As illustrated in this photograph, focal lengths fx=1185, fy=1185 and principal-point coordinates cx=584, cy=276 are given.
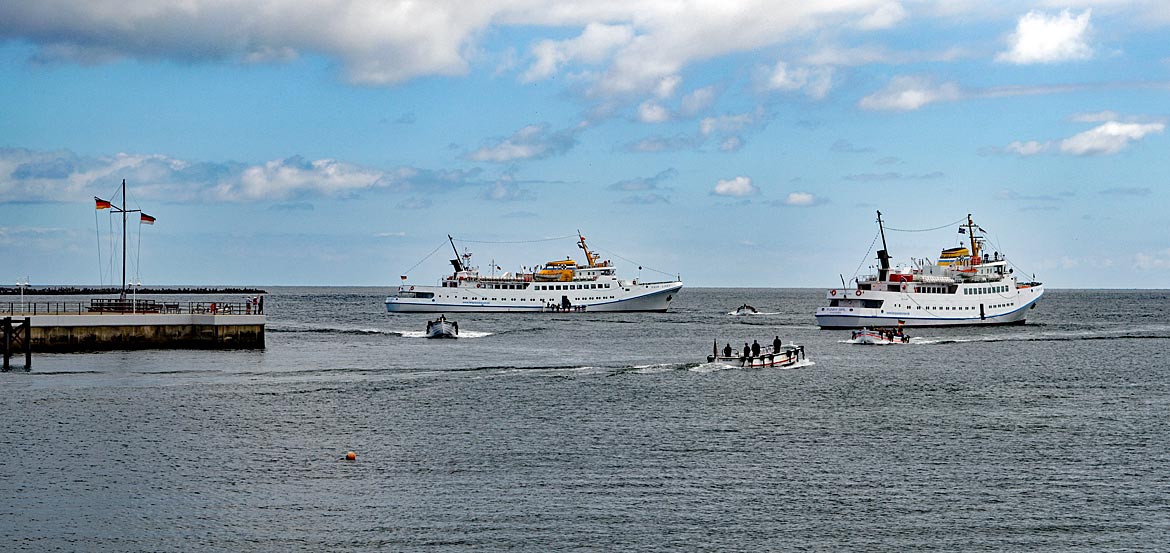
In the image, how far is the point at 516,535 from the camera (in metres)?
28.6

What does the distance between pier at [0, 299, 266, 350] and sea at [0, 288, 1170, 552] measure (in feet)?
3.87

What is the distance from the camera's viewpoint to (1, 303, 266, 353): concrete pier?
70.5m

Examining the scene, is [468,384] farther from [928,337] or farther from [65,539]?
[928,337]

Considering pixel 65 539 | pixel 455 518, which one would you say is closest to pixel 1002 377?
pixel 455 518

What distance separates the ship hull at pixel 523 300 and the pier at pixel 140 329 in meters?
82.4

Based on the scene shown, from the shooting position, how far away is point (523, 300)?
160 m

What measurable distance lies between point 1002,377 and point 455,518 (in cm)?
4734

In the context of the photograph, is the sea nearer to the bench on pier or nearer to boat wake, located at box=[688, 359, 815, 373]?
boat wake, located at box=[688, 359, 815, 373]

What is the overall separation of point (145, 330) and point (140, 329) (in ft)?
1.01

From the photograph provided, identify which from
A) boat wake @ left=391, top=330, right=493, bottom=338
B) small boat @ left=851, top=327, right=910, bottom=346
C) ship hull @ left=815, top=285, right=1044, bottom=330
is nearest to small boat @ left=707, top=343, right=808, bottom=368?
small boat @ left=851, top=327, right=910, bottom=346

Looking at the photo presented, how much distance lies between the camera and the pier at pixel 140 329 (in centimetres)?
7050

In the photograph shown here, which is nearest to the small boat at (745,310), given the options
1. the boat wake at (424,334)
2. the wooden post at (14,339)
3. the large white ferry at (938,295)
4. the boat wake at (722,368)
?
the large white ferry at (938,295)

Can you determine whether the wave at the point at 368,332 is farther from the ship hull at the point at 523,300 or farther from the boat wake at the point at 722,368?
the ship hull at the point at 523,300

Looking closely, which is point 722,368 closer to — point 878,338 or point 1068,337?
point 878,338
